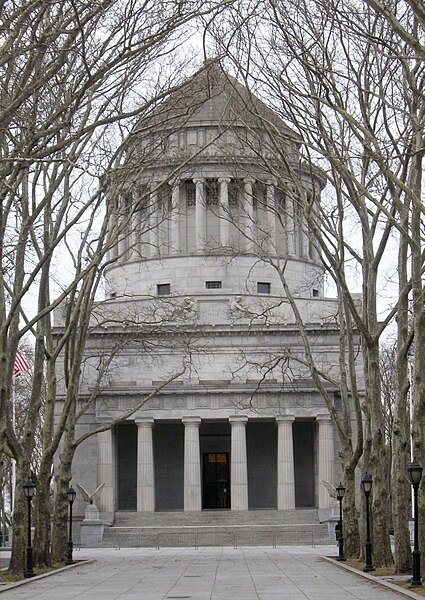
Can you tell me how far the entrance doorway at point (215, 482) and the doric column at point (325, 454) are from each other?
9.09m

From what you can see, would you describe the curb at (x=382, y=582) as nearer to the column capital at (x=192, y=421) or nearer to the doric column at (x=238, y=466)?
the doric column at (x=238, y=466)

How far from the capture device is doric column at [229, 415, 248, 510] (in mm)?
71312

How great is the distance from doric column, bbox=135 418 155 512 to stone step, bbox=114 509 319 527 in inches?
54.9

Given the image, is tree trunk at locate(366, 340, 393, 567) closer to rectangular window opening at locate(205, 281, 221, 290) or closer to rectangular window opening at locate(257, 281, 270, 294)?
rectangular window opening at locate(257, 281, 270, 294)

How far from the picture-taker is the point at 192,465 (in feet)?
237

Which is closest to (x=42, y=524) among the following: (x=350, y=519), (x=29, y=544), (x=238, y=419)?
(x=29, y=544)

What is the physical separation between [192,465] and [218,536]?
7777 millimetres

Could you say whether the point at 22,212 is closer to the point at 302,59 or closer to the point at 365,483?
the point at 302,59

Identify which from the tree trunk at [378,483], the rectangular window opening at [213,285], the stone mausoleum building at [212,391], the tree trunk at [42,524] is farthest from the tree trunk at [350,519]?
the rectangular window opening at [213,285]

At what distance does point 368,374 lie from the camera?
35.8 meters

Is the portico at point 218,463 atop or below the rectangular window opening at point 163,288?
below

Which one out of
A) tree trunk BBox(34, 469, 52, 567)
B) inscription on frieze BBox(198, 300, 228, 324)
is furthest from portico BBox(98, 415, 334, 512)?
tree trunk BBox(34, 469, 52, 567)

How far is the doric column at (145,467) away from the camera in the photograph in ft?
236

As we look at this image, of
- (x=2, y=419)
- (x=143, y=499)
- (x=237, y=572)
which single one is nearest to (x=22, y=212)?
(x=2, y=419)
